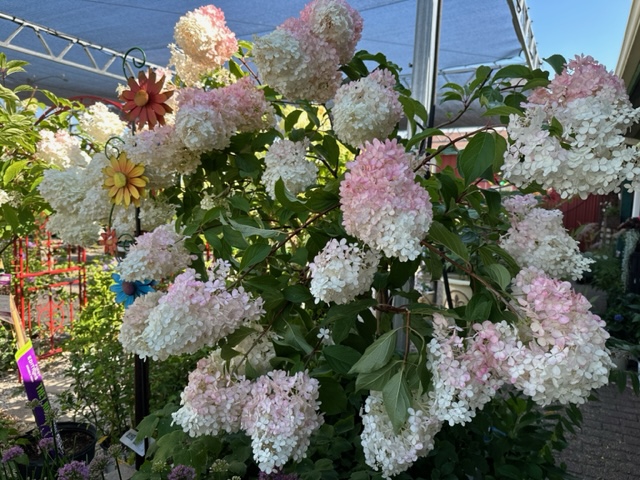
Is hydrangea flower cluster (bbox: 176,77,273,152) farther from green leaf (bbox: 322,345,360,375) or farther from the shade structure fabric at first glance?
the shade structure fabric

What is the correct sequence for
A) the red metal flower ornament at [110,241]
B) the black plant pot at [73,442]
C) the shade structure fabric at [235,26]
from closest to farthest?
the red metal flower ornament at [110,241] < the black plant pot at [73,442] < the shade structure fabric at [235,26]

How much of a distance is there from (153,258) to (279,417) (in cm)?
39

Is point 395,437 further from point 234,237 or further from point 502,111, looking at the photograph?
point 502,111

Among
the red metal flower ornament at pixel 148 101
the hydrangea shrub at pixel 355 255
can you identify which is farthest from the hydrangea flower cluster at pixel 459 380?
the red metal flower ornament at pixel 148 101

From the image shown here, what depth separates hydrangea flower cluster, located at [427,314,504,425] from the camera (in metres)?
0.67

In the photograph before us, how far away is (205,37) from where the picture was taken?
3.87 feet

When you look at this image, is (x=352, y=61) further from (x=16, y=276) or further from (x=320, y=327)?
(x=16, y=276)

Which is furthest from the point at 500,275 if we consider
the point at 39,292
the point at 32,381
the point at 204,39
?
the point at 39,292

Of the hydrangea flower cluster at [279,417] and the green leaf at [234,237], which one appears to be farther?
the green leaf at [234,237]

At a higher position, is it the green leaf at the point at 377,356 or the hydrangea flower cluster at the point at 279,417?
the green leaf at the point at 377,356

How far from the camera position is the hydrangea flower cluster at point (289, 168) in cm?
94

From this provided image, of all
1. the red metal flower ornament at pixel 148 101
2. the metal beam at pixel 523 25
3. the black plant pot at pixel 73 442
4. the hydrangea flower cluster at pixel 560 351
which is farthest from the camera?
the metal beam at pixel 523 25

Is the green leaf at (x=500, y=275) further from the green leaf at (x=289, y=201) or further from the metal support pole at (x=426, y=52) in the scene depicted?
the metal support pole at (x=426, y=52)

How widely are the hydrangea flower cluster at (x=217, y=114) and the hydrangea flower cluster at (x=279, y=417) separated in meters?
0.47
